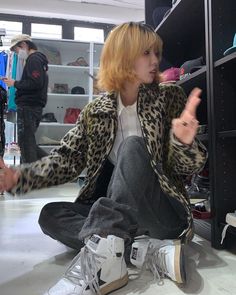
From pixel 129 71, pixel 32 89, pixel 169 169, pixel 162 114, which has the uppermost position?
pixel 32 89

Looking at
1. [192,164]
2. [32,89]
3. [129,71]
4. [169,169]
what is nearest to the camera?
[192,164]

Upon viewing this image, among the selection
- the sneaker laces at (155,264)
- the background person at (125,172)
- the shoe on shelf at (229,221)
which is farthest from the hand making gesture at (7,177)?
the shoe on shelf at (229,221)

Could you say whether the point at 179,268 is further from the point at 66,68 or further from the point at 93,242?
the point at 66,68

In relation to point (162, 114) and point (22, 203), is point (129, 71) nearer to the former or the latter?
point (162, 114)

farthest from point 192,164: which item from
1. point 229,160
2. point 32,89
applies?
point 32,89

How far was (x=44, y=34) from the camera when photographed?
4.54 meters

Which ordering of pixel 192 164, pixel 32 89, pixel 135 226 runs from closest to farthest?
pixel 135 226, pixel 192 164, pixel 32 89

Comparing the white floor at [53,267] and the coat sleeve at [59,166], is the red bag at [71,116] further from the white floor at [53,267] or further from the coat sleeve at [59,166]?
the coat sleeve at [59,166]

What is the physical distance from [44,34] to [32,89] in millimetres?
2395

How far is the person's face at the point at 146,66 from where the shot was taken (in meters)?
1.11

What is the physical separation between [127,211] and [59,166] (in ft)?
1.05

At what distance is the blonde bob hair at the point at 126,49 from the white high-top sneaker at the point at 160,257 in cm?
54

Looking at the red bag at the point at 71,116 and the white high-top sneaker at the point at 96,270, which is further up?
the red bag at the point at 71,116

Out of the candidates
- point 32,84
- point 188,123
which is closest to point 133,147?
point 188,123
